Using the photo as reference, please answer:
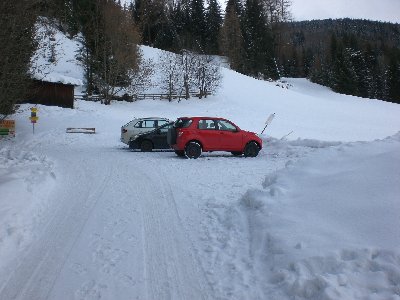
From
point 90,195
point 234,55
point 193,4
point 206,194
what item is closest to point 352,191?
point 206,194

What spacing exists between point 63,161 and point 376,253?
13.0 metres

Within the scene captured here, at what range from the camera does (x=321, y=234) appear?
5.45 m

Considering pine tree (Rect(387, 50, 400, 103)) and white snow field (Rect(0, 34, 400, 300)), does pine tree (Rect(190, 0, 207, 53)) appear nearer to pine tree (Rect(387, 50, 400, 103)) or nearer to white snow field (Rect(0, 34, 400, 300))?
pine tree (Rect(387, 50, 400, 103))

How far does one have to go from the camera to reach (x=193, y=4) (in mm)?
82062

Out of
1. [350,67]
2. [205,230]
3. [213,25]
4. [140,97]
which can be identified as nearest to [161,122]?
[205,230]

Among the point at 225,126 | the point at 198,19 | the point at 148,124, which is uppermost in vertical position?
the point at 198,19

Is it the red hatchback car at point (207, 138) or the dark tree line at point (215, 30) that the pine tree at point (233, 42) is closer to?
the dark tree line at point (215, 30)

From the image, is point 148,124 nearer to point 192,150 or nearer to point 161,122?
point 161,122

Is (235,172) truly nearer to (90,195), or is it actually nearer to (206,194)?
(206,194)

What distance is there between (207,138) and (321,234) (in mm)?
11701

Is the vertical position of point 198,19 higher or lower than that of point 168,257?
higher

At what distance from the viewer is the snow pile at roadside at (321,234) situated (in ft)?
14.2

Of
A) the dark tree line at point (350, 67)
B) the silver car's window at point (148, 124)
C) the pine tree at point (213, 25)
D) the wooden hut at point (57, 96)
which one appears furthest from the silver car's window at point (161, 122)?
the dark tree line at point (350, 67)

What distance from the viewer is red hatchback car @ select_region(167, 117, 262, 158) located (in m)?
16.6
